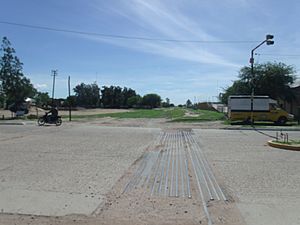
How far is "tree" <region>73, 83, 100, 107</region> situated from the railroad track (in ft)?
508

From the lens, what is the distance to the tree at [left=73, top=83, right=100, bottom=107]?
16488 centimetres

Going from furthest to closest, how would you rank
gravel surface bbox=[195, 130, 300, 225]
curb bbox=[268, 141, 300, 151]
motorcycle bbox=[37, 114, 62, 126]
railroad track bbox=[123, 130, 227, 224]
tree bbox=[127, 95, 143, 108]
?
tree bbox=[127, 95, 143, 108] → motorcycle bbox=[37, 114, 62, 126] → curb bbox=[268, 141, 300, 151] → railroad track bbox=[123, 130, 227, 224] → gravel surface bbox=[195, 130, 300, 225]

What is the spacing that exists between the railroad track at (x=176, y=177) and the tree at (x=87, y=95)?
154951 millimetres

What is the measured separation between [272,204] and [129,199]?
2.67 metres

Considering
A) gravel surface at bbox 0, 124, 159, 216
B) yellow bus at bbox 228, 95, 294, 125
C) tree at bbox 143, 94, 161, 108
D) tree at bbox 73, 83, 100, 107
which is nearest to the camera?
gravel surface at bbox 0, 124, 159, 216

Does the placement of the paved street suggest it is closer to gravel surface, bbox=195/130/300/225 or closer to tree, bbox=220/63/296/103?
gravel surface, bbox=195/130/300/225

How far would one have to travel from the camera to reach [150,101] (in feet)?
578

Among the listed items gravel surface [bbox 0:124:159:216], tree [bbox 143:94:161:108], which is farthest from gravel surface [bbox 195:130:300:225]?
tree [bbox 143:94:161:108]

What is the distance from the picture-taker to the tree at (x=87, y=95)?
165 metres

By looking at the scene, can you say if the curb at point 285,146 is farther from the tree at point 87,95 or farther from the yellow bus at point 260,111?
the tree at point 87,95

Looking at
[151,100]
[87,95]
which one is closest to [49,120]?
[87,95]

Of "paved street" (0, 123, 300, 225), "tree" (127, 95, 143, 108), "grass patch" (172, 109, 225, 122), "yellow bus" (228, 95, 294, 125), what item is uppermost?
"tree" (127, 95, 143, 108)

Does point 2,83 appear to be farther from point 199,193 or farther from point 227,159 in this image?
point 199,193

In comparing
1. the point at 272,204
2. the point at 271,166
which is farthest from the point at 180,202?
the point at 271,166
